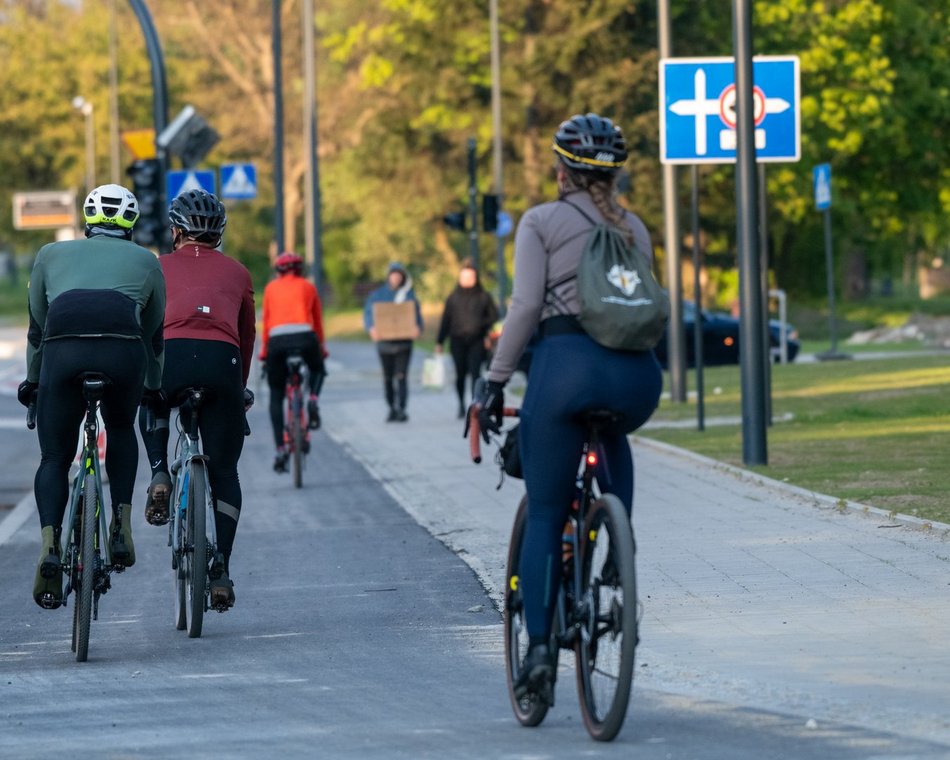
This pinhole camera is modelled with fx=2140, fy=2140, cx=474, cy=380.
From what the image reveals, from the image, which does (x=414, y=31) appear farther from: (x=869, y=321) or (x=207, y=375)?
(x=207, y=375)

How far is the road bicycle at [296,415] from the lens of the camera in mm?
16516

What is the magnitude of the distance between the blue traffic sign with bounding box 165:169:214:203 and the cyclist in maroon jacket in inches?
653

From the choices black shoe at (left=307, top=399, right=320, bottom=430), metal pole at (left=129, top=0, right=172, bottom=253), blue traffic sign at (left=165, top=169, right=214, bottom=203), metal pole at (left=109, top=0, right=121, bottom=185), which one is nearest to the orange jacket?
black shoe at (left=307, top=399, right=320, bottom=430)

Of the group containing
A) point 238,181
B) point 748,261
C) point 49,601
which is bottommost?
point 49,601

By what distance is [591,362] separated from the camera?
6.31 meters

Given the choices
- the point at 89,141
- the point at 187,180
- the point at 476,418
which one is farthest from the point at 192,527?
the point at 89,141

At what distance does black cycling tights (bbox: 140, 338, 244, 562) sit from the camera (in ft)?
30.0

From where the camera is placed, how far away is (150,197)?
24781mm

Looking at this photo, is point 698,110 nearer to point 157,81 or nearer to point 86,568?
point 157,81

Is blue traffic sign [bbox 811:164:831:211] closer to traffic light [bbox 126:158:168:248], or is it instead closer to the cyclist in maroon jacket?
traffic light [bbox 126:158:168:248]

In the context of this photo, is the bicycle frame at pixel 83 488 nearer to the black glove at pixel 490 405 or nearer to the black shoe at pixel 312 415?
the black glove at pixel 490 405

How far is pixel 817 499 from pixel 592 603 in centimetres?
702

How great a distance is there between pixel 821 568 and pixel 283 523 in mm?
4755

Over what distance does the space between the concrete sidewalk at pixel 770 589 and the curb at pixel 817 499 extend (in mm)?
25
